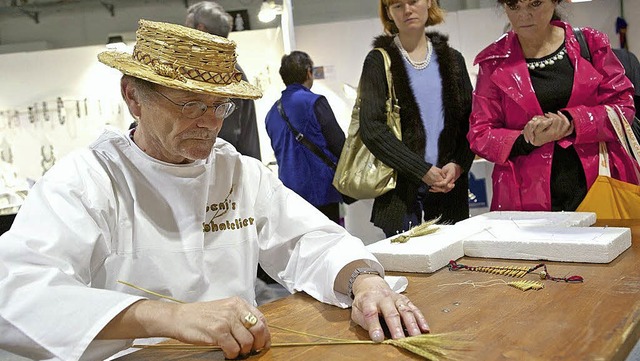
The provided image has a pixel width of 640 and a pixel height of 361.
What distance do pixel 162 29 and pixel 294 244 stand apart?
73 cm

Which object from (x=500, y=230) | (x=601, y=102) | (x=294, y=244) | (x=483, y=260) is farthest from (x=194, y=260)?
(x=601, y=102)

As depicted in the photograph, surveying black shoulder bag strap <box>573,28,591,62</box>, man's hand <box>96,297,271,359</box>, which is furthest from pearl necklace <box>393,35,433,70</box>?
man's hand <box>96,297,271,359</box>

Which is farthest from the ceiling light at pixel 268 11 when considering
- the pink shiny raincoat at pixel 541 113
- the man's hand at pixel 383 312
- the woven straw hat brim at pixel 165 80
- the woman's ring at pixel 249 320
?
the woman's ring at pixel 249 320

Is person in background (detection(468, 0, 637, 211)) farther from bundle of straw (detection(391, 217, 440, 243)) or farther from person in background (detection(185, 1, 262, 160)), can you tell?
person in background (detection(185, 1, 262, 160))

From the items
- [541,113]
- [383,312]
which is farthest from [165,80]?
[541,113]

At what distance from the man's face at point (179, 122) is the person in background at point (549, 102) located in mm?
1430

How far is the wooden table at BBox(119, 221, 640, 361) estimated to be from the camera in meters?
1.39

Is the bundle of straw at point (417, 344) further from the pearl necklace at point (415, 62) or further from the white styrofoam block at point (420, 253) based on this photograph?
the pearl necklace at point (415, 62)

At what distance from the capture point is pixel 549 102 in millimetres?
2861

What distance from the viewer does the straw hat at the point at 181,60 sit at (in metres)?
1.78

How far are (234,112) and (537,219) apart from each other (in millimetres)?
2037

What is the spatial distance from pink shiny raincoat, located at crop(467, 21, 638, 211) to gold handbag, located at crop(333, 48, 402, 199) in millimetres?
467

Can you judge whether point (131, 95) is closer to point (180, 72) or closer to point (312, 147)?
point (180, 72)

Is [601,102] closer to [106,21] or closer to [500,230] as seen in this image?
[500,230]
